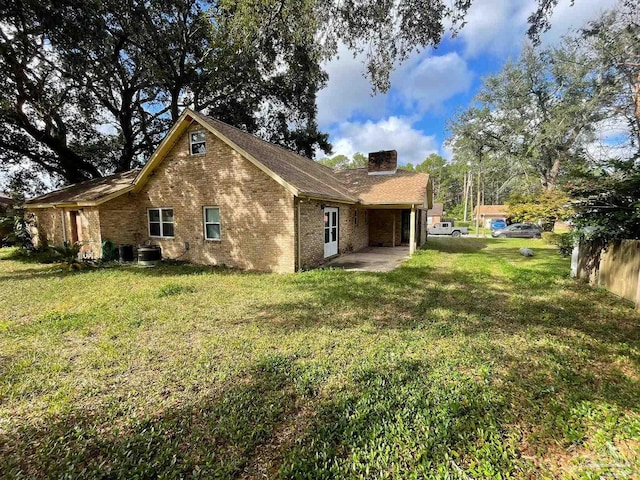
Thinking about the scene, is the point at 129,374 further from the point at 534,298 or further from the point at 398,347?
A: the point at 534,298

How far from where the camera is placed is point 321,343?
4648mm

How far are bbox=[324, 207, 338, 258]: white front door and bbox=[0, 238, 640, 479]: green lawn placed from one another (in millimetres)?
5460

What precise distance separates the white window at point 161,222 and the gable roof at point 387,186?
8.78 meters

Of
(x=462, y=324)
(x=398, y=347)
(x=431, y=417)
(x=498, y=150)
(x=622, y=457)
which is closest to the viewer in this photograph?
(x=622, y=457)

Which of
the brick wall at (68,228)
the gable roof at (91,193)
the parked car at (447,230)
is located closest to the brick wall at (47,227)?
the brick wall at (68,228)

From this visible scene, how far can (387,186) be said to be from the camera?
15453mm

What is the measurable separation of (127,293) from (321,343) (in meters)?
5.89

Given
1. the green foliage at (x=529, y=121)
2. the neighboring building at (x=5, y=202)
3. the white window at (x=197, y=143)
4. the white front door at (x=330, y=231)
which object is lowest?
the white front door at (x=330, y=231)

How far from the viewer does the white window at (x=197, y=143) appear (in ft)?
36.5

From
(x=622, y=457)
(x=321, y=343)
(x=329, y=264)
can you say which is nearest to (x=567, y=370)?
(x=622, y=457)

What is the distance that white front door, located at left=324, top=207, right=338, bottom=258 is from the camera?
12141 millimetres

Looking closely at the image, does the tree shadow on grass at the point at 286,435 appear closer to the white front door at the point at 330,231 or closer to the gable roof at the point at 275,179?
the gable roof at the point at 275,179

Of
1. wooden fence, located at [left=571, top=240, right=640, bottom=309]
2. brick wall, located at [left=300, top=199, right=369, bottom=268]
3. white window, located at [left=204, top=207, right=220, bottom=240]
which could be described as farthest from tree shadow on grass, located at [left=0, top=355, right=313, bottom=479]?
white window, located at [left=204, top=207, right=220, bottom=240]

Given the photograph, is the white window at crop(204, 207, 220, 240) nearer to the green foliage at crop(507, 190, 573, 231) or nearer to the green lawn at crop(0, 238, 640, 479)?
the green lawn at crop(0, 238, 640, 479)
